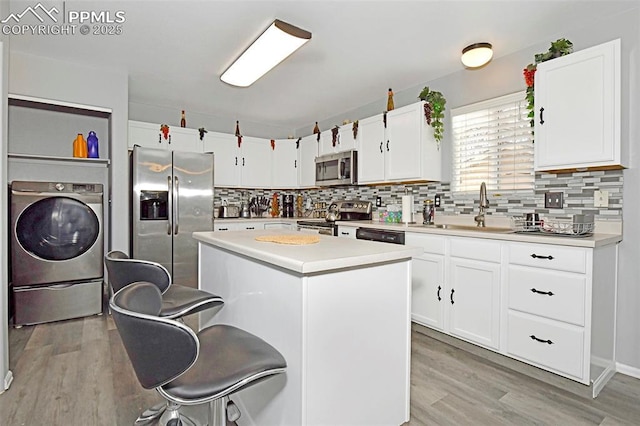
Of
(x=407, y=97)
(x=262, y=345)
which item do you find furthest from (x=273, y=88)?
(x=262, y=345)

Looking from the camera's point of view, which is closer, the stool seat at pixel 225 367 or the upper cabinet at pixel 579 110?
the stool seat at pixel 225 367

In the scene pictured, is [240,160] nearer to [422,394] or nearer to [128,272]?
[128,272]

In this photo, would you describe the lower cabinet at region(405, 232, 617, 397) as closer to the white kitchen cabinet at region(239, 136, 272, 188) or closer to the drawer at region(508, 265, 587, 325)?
the drawer at region(508, 265, 587, 325)

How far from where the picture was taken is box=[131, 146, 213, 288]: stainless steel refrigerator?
377 cm

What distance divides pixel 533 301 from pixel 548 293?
4.5 inches

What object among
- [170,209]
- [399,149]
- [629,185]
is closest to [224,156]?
[170,209]

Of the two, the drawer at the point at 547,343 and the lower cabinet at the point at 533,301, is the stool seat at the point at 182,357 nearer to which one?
the lower cabinet at the point at 533,301

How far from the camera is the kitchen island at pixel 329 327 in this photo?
4.43 ft

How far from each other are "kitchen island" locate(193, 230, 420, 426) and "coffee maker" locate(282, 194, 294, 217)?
3.78 meters

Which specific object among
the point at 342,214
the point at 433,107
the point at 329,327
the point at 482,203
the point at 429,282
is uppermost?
the point at 433,107

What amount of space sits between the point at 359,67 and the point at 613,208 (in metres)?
2.32

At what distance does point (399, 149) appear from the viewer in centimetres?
369

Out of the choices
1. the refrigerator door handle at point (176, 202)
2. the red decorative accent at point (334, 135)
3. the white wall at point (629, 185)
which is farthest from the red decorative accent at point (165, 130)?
the white wall at point (629, 185)

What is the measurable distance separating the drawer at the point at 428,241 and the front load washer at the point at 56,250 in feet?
9.70
